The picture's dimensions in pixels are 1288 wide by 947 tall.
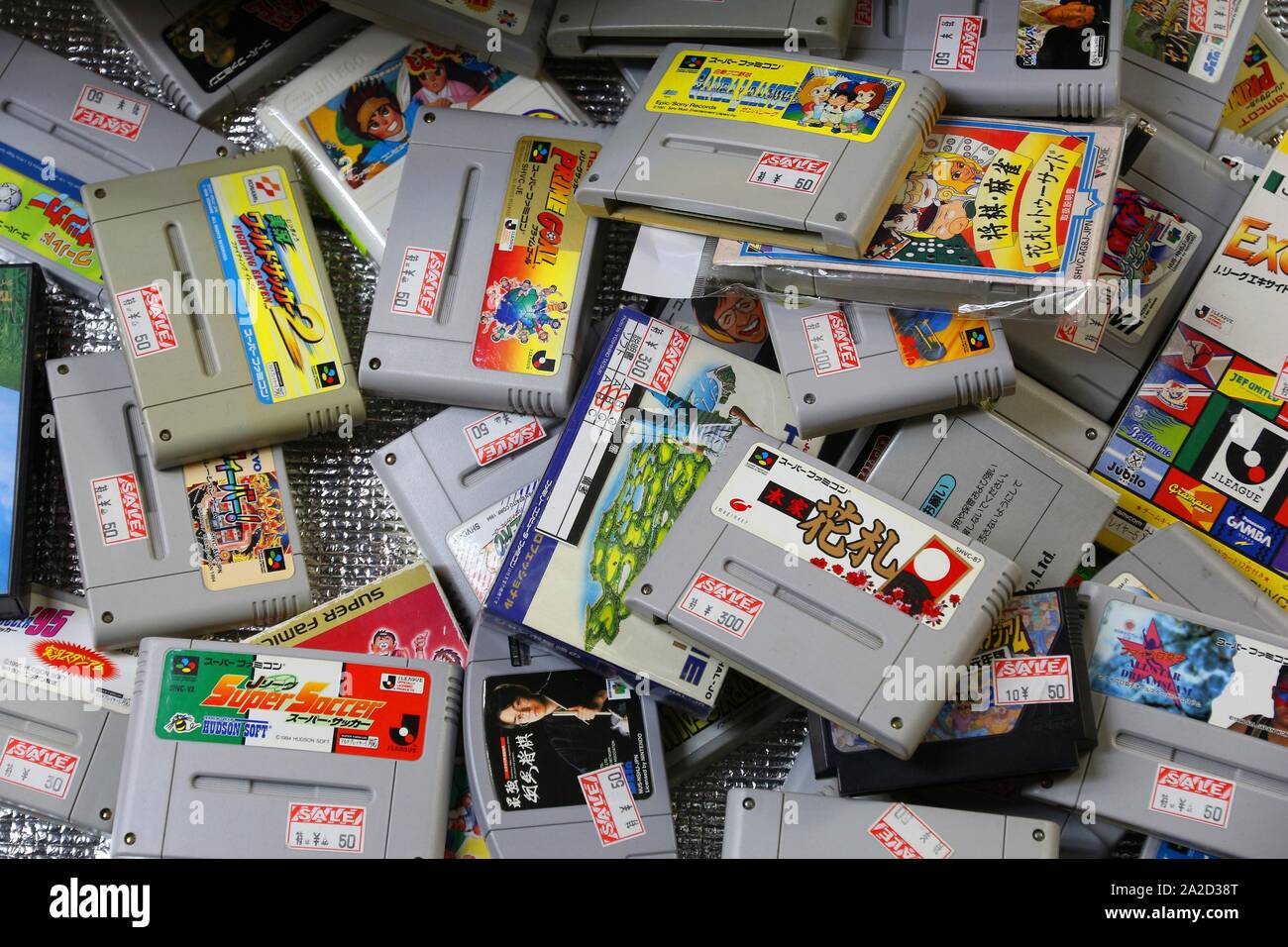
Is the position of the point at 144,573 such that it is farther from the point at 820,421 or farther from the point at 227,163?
the point at 820,421

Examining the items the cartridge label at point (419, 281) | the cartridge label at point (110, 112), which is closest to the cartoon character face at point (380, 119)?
the cartridge label at point (419, 281)

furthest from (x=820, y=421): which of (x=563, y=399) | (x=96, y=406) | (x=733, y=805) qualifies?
(x=96, y=406)

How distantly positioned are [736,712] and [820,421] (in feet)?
1.76

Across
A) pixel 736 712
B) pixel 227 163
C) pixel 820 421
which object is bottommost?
pixel 736 712

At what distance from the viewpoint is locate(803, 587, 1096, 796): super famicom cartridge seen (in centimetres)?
208

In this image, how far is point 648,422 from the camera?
234cm

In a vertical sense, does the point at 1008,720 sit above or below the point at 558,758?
above

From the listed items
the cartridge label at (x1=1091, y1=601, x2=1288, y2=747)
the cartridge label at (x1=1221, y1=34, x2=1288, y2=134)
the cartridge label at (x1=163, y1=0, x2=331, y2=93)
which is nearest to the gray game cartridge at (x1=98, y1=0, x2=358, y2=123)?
the cartridge label at (x1=163, y1=0, x2=331, y2=93)

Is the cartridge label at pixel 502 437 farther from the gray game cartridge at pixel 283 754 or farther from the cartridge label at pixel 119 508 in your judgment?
the cartridge label at pixel 119 508

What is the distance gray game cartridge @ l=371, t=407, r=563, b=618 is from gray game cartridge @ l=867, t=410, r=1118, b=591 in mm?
643

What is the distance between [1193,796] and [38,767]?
194 cm

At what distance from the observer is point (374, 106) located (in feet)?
8.68

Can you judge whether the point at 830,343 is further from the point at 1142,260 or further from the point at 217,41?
the point at 217,41

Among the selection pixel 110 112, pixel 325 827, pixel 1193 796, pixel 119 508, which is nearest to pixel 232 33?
pixel 110 112
